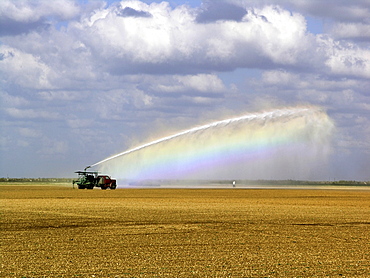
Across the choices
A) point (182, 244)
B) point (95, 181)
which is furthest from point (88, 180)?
point (182, 244)

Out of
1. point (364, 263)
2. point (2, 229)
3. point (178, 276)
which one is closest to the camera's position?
point (178, 276)

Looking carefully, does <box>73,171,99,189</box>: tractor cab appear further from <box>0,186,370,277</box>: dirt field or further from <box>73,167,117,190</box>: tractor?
<box>0,186,370,277</box>: dirt field

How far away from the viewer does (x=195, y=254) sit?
23.4 m

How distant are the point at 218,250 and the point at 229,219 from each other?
13.4m

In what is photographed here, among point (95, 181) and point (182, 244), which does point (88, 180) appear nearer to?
Result: point (95, 181)

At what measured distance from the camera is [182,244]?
26.2 metres

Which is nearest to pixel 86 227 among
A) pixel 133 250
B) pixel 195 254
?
pixel 133 250

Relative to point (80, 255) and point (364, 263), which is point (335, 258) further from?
point (80, 255)

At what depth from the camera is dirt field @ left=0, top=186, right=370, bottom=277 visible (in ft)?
66.1

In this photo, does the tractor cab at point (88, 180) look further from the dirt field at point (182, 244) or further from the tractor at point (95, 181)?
the dirt field at point (182, 244)

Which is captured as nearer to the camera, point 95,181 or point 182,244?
point 182,244

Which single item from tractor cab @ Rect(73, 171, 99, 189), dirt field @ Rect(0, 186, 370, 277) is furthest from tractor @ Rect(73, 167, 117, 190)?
dirt field @ Rect(0, 186, 370, 277)

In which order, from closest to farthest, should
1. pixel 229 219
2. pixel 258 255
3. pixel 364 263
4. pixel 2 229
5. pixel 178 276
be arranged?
pixel 178 276 < pixel 364 263 < pixel 258 255 < pixel 2 229 < pixel 229 219

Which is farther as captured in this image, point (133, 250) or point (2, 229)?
point (2, 229)
